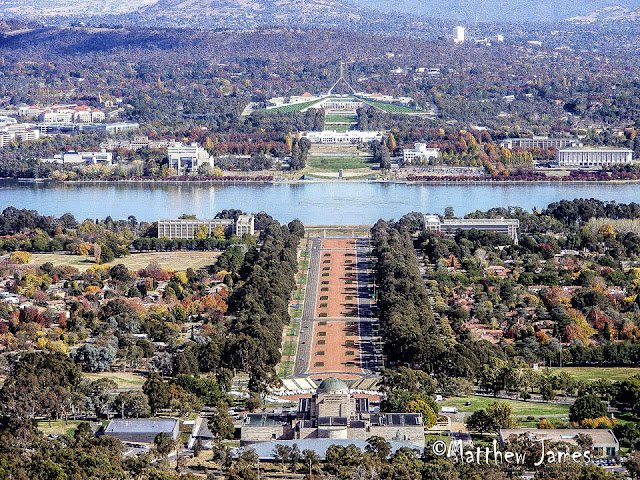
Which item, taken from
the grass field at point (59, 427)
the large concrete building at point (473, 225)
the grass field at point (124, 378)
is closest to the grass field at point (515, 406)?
the grass field at point (124, 378)

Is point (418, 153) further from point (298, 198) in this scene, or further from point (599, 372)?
point (599, 372)

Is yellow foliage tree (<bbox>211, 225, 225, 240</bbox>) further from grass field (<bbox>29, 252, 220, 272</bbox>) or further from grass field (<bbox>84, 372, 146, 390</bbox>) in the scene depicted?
grass field (<bbox>84, 372, 146, 390</bbox>)

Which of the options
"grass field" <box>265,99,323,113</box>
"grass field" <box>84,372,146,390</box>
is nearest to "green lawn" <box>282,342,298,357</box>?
"grass field" <box>84,372,146,390</box>

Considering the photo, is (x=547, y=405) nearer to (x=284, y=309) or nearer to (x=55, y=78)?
(x=284, y=309)

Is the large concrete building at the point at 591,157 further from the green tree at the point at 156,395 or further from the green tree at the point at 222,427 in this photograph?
the green tree at the point at 222,427

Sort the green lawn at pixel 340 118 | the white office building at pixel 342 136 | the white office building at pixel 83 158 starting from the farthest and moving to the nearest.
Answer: the green lawn at pixel 340 118, the white office building at pixel 342 136, the white office building at pixel 83 158

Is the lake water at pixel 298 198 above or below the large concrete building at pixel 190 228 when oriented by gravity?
above

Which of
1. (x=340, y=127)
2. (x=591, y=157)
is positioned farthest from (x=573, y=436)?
(x=340, y=127)
